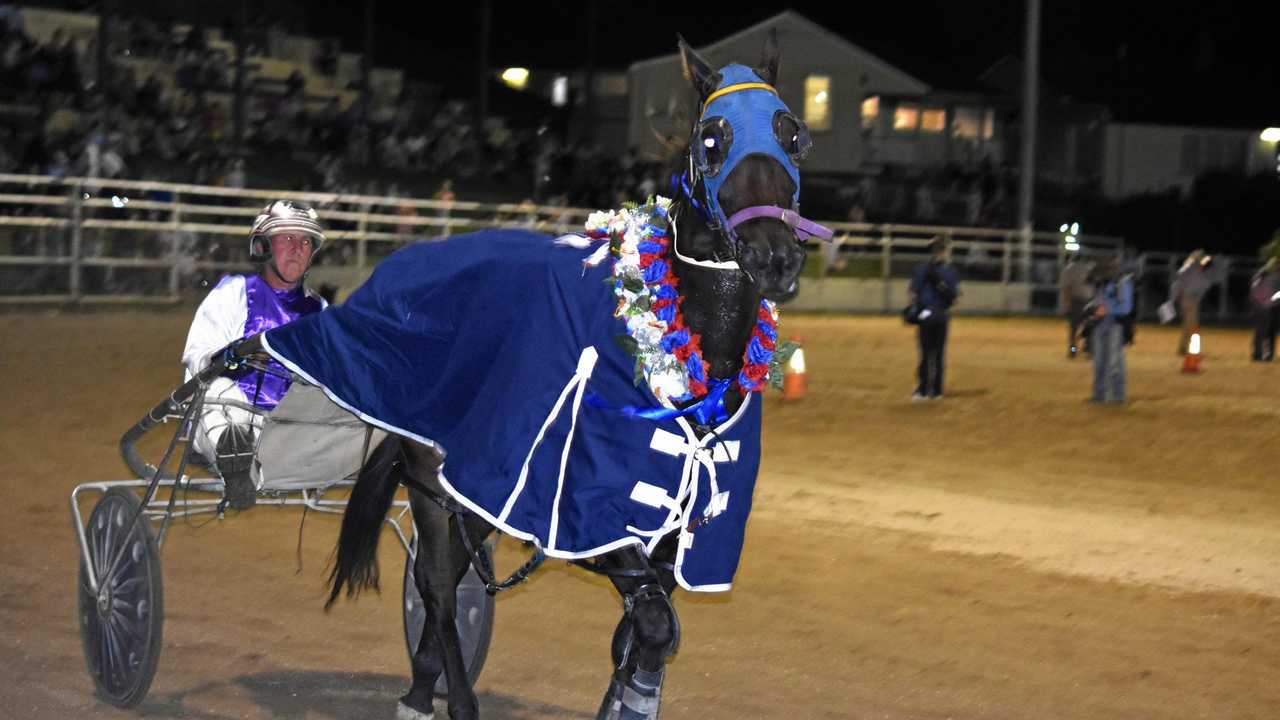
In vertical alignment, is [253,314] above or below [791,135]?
below

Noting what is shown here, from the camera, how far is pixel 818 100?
48.6 metres

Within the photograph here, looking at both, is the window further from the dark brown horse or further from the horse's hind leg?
the dark brown horse

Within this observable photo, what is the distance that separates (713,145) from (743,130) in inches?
3.6

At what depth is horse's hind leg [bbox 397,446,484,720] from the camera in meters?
5.18

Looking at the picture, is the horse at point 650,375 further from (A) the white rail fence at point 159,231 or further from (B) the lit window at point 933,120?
(B) the lit window at point 933,120

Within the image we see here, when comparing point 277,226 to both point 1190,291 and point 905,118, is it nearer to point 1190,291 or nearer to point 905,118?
point 1190,291

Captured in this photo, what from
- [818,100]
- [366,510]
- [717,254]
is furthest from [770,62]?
[818,100]

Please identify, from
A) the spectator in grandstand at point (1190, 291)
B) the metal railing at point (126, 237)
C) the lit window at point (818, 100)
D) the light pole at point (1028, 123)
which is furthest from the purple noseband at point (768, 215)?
the lit window at point (818, 100)

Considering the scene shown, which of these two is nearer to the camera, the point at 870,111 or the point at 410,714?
the point at 410,714

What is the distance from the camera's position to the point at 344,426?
5.95 meters

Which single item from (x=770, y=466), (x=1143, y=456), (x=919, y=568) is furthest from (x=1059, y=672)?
(x=1143, y=456)

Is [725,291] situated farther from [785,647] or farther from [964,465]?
[964,465]

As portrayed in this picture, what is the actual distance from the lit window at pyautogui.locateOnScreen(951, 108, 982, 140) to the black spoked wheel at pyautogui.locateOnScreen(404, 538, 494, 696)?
47494 mm

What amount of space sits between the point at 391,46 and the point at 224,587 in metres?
40.4
